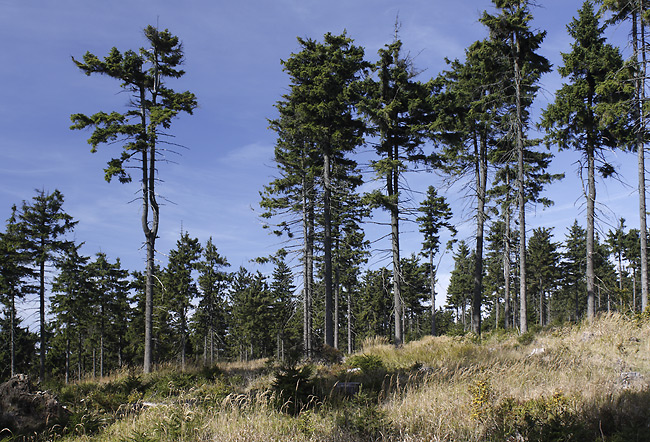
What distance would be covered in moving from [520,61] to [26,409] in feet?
73.0

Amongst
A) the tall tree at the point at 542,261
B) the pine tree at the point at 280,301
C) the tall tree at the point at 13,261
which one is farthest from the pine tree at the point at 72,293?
the tall tree at the point at 542,261

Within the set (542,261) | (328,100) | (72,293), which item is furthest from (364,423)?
(542,261)

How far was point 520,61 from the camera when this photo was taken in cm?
1984

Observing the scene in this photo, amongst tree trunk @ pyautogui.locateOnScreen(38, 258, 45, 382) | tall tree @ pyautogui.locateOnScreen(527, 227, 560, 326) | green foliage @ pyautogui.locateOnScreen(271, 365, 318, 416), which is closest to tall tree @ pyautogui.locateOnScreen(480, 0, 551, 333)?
green foliage @ pyautogui.locateOnScreen(271, 365, 318, 416)

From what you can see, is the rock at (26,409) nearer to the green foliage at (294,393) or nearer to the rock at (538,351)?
the green foliage at (294,393)

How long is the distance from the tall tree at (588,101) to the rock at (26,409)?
2165cm

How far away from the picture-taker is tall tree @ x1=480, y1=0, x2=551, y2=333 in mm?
18734

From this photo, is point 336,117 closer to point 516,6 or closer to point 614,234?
point 516,6

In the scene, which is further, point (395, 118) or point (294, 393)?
point (395, 118)

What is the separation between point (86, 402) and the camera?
30.9ft

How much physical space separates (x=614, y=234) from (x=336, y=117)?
5139 centimetres

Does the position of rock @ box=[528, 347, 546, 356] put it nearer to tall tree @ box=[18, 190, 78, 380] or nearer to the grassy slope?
the grassy slope

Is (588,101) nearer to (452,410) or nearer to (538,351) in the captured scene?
(538,351)

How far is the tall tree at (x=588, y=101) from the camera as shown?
801 inches
